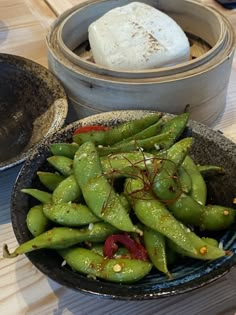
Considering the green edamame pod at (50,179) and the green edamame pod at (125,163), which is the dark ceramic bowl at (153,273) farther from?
the green edamame pod at (125,163)

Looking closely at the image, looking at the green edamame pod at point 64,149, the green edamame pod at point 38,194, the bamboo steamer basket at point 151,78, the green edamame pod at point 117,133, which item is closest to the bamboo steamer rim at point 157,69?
the bamboo steamer basket at point 151,78

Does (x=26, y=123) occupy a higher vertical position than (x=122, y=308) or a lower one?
higher

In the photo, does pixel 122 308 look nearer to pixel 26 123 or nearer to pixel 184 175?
pixel 184 175

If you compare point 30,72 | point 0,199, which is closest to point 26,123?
point 30,72

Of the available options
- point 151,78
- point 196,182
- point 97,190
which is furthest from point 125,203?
point 151,78

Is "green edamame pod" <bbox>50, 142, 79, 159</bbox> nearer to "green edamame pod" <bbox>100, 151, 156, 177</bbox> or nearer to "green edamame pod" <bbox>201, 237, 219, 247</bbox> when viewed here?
"green edamame pod" <bbox>100, 151, 156, 177</bbox>

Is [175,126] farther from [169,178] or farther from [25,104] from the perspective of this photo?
[25,104]

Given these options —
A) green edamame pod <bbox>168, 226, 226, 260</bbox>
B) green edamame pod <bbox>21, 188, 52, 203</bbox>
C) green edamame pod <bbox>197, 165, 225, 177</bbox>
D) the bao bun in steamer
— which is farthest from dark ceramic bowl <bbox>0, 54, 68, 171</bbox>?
green edamame pod <bbox>168, 226, 226, 260</bbox>
